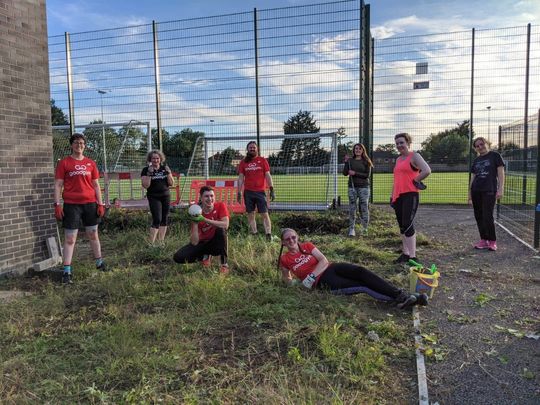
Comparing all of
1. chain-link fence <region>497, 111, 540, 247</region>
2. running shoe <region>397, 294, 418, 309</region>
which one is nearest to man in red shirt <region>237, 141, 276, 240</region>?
running shoe <region>397, 294, 418, 309</region>

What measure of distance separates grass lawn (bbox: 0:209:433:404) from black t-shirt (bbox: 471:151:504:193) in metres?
2.65

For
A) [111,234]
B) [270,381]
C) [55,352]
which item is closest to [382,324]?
[270,381]

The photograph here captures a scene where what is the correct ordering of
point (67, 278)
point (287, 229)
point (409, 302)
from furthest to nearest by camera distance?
1. point (67, 278)
2. point (287, 229)
3. point (409, 302)

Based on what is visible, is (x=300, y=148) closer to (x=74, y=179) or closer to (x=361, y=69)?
(x=361, y=69)

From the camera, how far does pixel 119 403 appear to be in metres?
2.55

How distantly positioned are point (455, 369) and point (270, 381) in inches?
51.7

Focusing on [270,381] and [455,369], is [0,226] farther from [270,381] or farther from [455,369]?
[455,369]

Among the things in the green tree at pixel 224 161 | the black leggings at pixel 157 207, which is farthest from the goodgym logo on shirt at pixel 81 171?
the green tree at pixel 224 161

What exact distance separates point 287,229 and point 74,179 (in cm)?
277

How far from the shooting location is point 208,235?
17.6ft

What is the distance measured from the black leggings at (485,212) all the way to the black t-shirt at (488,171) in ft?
0.33

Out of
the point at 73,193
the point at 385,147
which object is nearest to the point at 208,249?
the point at 73,193

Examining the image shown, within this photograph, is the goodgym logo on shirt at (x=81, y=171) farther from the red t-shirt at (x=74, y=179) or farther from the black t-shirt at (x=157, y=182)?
the black t-shirt at (x=157, y=182)

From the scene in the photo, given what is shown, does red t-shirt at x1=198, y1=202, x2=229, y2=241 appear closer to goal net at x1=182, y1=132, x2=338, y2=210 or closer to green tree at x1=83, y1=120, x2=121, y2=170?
goal net at x1=182, y1=132, x2=338, y2=210
